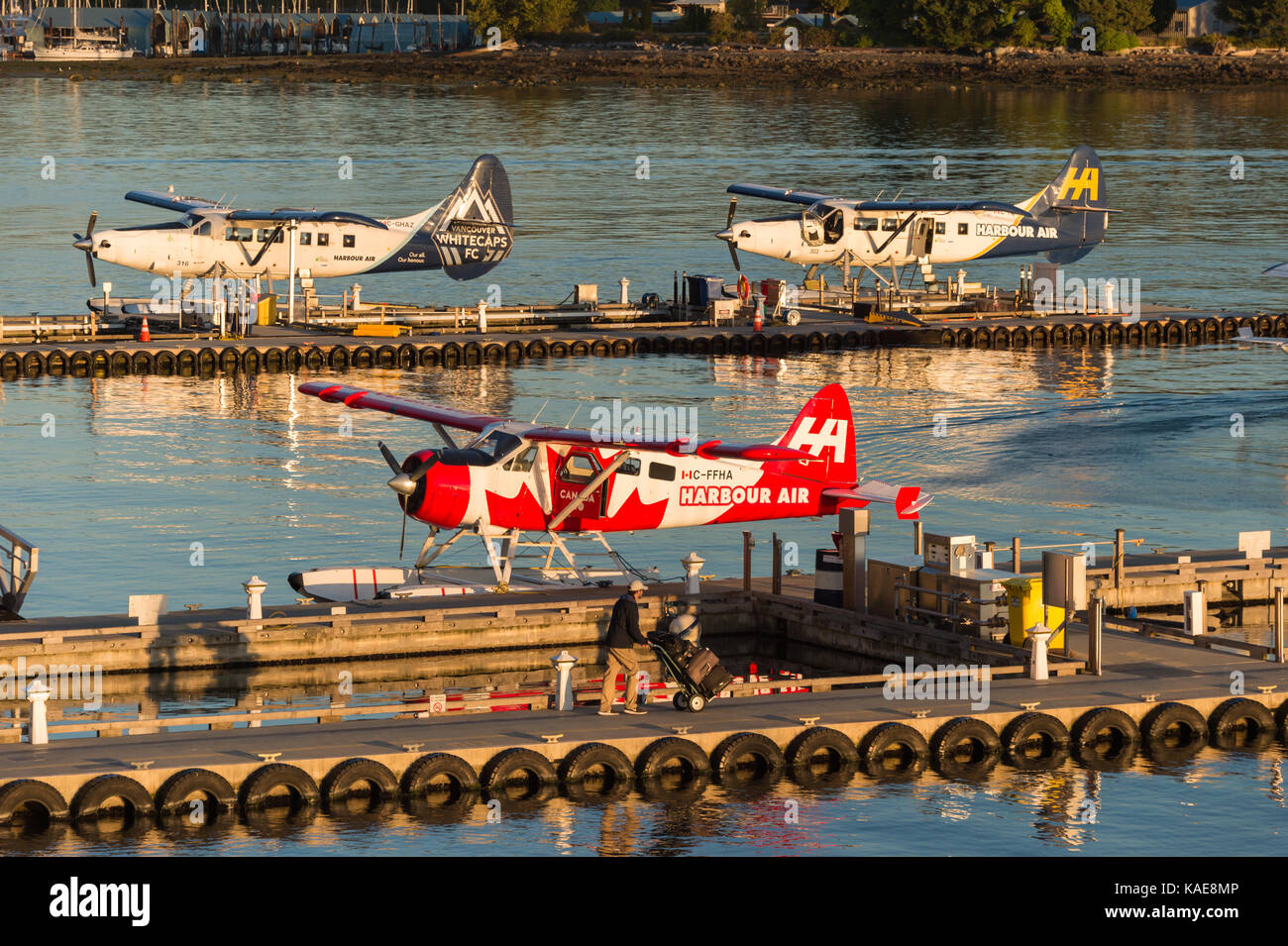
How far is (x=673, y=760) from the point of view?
23.1 metres

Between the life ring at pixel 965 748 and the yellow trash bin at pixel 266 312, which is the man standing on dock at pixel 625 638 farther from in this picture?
the yellow trash bin at pixel 266 312

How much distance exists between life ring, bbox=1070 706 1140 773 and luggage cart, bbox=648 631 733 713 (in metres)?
3.95

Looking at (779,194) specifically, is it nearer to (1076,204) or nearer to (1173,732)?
(1076,204)

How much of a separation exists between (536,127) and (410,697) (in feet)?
400

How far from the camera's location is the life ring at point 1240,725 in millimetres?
24859

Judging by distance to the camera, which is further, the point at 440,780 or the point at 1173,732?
the point at 1173,732

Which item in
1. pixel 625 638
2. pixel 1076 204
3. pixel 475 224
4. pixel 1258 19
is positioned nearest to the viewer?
pixel 625 638

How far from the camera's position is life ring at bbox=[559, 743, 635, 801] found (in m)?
22.8

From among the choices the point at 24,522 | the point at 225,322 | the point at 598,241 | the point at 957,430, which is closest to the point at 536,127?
the point at 598,241

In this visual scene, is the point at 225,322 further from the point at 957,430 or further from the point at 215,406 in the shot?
the point at 957,430

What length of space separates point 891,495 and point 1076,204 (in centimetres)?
3951

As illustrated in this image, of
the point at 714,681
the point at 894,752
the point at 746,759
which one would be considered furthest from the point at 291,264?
the point at 746,759

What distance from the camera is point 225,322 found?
5728cm

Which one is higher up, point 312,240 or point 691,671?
point 312,240
